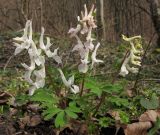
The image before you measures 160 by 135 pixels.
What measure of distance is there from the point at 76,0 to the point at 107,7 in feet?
4.97

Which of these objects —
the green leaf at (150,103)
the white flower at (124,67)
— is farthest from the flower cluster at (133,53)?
the green leaf at (150,103)

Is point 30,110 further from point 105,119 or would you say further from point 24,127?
point 105,119

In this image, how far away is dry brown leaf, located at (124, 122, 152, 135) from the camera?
3.09 metres

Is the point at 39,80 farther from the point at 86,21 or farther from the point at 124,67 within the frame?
the point at 124,67

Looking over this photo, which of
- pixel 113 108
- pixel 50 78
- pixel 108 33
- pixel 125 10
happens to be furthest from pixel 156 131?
pixel 125 10

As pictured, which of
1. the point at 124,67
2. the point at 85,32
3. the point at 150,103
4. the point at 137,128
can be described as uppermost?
the point at 85,32

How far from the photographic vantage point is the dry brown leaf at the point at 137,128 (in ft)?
10.1

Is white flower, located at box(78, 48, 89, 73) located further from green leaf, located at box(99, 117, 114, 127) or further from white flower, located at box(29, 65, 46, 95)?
green leaf, located at box(99, 117, 114, 127)

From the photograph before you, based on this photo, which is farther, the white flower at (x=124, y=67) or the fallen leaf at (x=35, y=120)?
the fallen leaf at (x=35, y=120)

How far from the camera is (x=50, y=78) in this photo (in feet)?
9.15

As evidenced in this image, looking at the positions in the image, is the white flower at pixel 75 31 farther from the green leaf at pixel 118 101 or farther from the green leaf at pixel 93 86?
the green leaf at pixel 118 101

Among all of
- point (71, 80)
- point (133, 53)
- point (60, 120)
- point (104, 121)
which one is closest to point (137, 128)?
point (104, 121)

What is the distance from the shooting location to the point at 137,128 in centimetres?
312

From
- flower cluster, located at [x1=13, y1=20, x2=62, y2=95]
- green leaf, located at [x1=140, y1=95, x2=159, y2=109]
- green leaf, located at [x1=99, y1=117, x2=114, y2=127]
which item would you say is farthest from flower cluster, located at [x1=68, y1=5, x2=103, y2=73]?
green leaf, located at [x1=140, y1=95, x2=159, y2=109]
